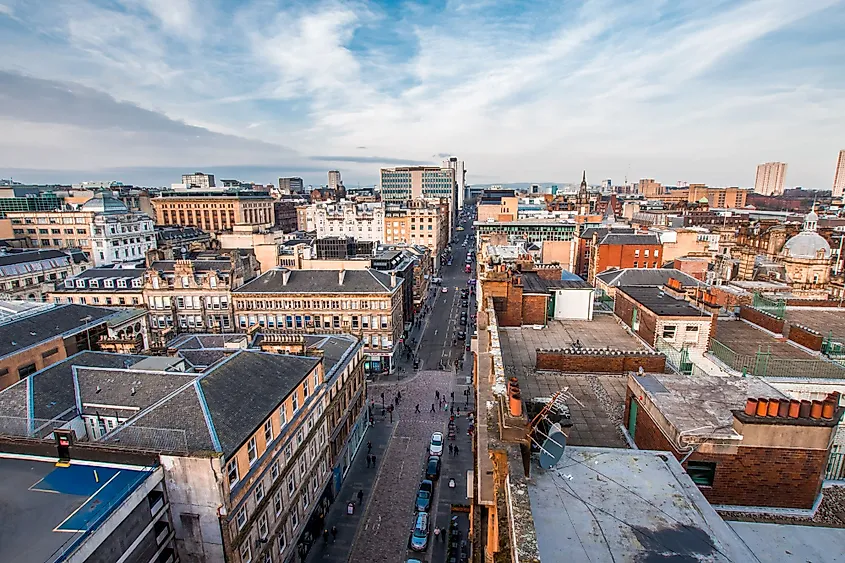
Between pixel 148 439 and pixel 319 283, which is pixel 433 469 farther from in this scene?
pixel 319 283

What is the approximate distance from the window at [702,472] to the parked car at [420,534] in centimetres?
2296

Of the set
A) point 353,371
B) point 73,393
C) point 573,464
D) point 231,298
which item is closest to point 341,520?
point 353,371

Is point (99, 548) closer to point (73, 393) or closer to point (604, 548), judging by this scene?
point (73, 393)

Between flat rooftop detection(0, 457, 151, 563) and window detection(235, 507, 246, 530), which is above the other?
flat rooftop detection(0, 457, 151, 563)

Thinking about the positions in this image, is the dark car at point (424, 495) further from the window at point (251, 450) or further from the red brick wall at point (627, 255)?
the red brick wall at point (627, 255)

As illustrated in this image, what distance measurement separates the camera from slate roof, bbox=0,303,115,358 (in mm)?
34406

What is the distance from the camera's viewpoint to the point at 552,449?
35.8ft

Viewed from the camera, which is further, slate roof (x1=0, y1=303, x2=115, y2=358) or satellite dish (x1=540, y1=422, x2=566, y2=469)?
slate roof (x1=0, y1=303, x2=115, y2=358)

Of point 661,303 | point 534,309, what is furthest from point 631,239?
point 534,309

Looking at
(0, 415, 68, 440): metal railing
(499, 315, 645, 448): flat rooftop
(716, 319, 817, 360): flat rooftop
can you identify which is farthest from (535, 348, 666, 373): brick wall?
(0, 415, 68, 440): metal railing

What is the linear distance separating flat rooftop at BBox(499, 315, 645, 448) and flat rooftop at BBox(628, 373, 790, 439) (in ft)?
6.32

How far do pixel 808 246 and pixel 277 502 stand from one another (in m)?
60.5

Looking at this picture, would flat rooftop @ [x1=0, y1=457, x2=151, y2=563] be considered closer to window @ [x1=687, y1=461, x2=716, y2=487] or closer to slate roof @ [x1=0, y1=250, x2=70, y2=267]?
window @ [x1=687, y1=461, x2=716, y2=487]

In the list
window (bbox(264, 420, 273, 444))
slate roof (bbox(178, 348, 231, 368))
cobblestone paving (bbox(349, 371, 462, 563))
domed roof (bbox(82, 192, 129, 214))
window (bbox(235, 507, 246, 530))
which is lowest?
cobblestone paving (bbox(349, 371, 462, 563))
